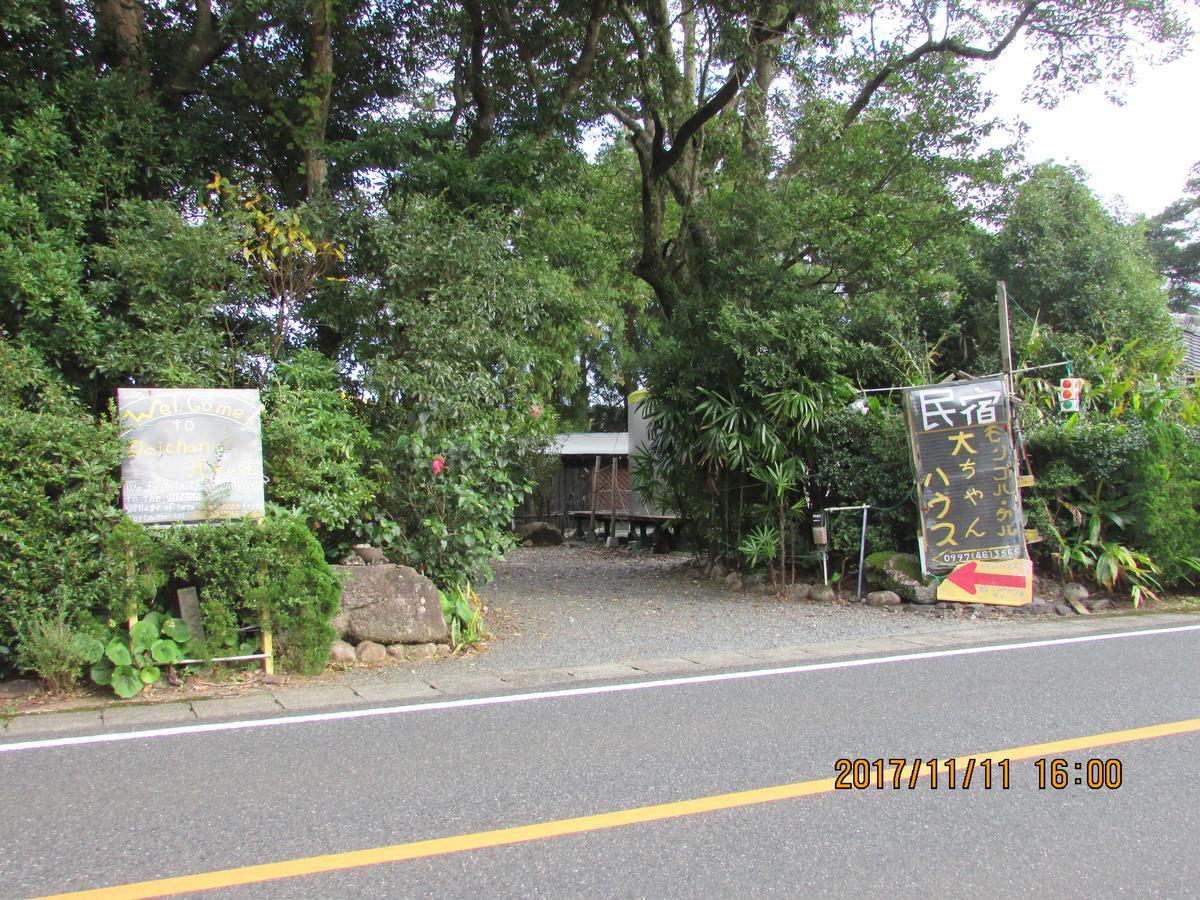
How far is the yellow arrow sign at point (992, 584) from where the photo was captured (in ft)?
31.8

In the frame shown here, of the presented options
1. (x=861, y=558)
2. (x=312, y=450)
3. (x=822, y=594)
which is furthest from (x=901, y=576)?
(x=312, y=450)

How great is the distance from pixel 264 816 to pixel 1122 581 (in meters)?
10.2

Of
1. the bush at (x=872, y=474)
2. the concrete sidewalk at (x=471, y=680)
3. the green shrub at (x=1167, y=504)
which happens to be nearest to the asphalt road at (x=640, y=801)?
the concrete sidewalk at (x=471, y=680)

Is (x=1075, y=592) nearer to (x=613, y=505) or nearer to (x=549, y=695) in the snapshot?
(x=549, y=695)

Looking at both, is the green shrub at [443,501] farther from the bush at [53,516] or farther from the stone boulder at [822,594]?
the stone boulder at [822,594]

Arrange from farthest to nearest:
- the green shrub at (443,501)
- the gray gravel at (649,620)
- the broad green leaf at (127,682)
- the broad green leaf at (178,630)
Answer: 1. the green shrub at (443,501)
2. the gray gravel at (649,620)
3. the broad green leaf at (178,630)
4. the broad green leaf at (127,682)

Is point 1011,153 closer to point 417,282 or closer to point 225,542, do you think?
point 417,282

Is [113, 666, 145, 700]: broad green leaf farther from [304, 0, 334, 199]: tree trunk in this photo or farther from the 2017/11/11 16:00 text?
[304, 0, 334, 199]: tree trunk

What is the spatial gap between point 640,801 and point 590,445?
18.0m

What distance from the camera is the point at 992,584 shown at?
9.74 m

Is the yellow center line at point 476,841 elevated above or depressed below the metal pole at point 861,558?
below

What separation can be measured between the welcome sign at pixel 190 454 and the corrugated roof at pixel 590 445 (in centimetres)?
1289

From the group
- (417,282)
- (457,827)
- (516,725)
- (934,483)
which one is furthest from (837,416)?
(457,827)

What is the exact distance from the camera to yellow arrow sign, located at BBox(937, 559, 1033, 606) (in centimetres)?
970
